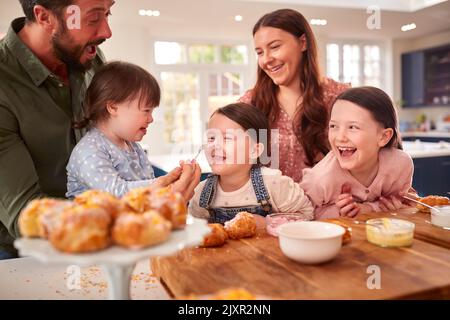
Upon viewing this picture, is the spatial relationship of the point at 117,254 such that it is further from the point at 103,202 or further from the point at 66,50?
the point at 66,50

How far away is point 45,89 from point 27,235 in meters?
1.04

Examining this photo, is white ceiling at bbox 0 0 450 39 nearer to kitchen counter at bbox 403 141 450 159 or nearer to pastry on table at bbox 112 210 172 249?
kitchen counter at bbox 403 141 450 159

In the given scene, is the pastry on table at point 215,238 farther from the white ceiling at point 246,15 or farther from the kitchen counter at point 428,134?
the kitchen counter at point 428,134

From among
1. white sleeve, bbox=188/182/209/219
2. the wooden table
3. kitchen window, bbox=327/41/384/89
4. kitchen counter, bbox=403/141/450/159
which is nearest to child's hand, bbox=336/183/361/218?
the wooden table

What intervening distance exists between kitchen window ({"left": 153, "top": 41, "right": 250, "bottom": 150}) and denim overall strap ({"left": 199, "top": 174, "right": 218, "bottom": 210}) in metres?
5.25

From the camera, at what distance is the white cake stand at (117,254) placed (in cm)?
56

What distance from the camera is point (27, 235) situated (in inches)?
25.5

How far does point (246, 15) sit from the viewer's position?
19.0 feet

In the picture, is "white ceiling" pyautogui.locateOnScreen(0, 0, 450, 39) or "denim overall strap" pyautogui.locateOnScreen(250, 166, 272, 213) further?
"white ceiling" pyautogui.locateOnScreen(0, 0, 450, 39)

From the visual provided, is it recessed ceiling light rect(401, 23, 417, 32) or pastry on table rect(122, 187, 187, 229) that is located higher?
recessed ceiling light rect(401, 23, 417, 32)

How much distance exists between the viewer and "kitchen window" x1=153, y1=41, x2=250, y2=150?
692 cm

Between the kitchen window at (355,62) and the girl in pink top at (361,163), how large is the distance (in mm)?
6270

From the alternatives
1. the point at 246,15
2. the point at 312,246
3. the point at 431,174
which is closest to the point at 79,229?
the point at 312,246

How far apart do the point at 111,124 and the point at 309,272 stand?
971 millimetres
